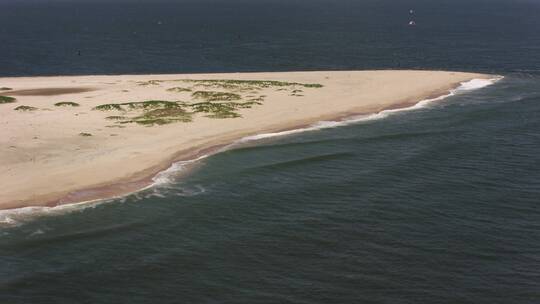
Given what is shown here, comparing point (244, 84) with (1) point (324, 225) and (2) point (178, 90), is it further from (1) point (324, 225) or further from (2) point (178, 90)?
(1) point (324, 225)

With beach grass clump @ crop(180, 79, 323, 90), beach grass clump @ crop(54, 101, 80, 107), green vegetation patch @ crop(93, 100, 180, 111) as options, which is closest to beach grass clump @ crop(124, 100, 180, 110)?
green vegetation patch @ crop(93, 100, 180, 111)

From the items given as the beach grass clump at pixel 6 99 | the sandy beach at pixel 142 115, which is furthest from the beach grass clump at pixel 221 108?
the beach grass clump at pixel 6 99

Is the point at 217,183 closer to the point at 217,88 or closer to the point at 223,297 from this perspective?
the point at 223,297

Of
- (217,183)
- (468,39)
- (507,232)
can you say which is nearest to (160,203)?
(217,183)

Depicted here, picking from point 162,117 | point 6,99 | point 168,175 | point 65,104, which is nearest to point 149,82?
point 65,104

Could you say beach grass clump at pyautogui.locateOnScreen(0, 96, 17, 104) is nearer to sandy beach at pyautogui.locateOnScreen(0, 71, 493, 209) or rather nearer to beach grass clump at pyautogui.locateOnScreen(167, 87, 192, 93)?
sandy beach at pyautogui.locateOnScreen(0, 71, 493, 209)

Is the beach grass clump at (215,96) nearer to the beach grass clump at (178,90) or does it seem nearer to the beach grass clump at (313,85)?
the beach grass clump at (178,90)

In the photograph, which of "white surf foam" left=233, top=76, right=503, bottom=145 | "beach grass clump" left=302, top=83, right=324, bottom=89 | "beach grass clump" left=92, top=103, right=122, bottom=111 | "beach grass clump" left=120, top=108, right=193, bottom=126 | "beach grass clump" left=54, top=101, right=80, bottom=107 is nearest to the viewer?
"white surf foam" left=233, top=76, right=503, bottom=145
